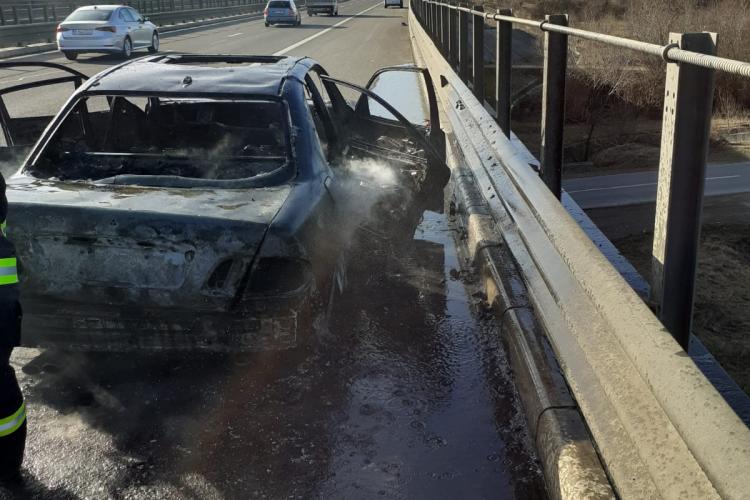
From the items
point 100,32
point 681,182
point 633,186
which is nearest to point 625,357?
point 681,182

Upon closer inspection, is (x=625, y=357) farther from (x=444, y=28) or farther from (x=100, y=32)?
(x=100, y=32)

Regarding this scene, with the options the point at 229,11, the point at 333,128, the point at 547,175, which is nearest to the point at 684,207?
the point at 547,175

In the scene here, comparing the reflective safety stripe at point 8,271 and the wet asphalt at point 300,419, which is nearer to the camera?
the reflective safety stripe at point 8,271

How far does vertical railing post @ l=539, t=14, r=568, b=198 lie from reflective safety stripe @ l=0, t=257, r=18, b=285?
332 centimetres

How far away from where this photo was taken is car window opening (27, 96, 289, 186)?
4801 mm

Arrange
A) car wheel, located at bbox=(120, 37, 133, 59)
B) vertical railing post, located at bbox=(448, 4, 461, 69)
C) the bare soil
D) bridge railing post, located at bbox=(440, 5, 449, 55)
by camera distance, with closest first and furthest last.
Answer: the bare soil < vertical railing post, located at bbox=(448, 4, 461, 69) < bridge railing post, located at bbox=(440, 5, 449, 55) < car wheel, located at bbox=(120, 37, 133, 59)

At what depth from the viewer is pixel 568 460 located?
9.05ft

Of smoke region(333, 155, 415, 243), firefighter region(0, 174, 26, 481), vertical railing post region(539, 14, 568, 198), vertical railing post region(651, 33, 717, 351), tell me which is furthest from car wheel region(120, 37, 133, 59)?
vertical railing post region(651, 33, 717, 351)

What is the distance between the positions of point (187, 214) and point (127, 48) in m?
23.8

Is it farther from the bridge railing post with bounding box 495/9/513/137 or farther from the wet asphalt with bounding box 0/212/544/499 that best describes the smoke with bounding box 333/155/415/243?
the bridge railing post with bounding box 495/9/513/137

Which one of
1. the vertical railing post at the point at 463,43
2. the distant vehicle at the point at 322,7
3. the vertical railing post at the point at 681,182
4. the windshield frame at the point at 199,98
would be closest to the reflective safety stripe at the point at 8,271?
the windshield frame at the point at 199,98

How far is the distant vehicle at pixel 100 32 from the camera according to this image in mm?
24422

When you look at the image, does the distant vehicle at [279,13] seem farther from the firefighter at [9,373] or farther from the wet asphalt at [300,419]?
the firefighter at [9,373]

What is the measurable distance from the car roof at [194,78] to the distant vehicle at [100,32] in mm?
20610
